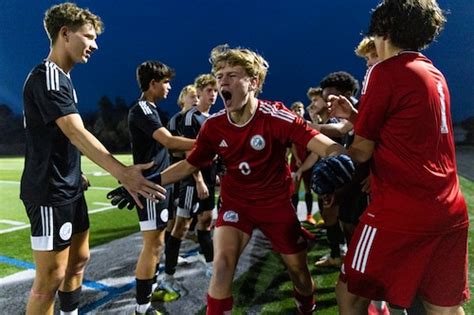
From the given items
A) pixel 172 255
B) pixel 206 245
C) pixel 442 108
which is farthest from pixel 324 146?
pixel 206 245

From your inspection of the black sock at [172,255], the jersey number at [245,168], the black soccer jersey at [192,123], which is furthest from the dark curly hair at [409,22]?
the black sock at [172,255]

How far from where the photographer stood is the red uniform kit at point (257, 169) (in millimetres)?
2650

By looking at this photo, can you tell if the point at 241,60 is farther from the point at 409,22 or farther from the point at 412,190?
the point at 412,190

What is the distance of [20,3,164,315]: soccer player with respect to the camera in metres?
2.24

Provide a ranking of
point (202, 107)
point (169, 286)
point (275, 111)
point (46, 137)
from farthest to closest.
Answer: point (202, 107)
point (169, 286)
point (275, 111)
point (46, 137)

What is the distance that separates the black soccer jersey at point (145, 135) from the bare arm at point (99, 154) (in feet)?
2.69

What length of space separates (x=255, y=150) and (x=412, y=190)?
3.54ft

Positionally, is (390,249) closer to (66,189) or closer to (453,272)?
(453,272)

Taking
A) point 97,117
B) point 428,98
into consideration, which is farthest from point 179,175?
point 97,117

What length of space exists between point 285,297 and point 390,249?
206cm

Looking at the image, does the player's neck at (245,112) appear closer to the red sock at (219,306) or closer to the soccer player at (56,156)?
the soccer player at (56,156)

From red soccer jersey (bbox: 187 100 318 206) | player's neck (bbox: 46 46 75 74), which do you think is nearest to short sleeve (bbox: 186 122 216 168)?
red soccer jersey (bbox: 187 100 318 206)

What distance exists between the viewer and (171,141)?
121 inches

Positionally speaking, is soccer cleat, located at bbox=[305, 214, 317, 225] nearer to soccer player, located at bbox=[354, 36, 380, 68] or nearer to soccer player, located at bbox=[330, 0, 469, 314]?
soccer player, located at bbox=[354, 36, 380, 68]
